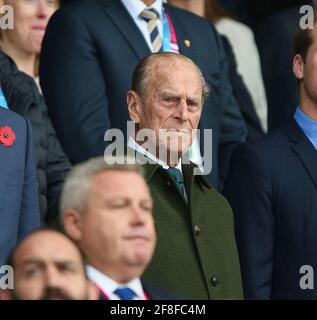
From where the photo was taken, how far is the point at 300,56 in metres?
5.71

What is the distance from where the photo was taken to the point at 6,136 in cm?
525

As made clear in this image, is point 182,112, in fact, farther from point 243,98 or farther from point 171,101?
A: point 243,98

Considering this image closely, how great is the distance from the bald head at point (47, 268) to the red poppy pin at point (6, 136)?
1.57m

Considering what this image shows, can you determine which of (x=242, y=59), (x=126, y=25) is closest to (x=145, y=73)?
(x=126, y=25)

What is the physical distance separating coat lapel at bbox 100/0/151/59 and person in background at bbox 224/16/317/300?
30.7 inches

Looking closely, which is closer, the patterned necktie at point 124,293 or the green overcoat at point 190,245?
the patterned necktie at point 124,293

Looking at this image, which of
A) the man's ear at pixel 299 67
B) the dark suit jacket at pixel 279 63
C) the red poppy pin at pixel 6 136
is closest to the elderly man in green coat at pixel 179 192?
the red poppy pin at pixel 6 136

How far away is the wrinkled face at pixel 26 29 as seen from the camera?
6.39 meters

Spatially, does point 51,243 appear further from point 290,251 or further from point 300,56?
point 300,56

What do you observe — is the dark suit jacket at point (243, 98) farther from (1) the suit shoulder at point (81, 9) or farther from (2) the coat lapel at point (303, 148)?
(2) the coat lapel at point (303, 148)

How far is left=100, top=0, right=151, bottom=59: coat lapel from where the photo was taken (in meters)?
6.05

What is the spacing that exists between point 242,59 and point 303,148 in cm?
204

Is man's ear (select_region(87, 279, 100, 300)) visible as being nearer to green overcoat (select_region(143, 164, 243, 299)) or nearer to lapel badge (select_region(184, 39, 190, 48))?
green overcoat (select_region(143, 164, 243, 299))

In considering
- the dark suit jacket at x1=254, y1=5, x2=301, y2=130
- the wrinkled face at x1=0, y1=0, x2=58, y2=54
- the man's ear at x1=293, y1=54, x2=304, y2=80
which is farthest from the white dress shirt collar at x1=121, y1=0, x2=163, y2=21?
the dark suit jacket at x1=254, y1=5, x2=301, y2=130
